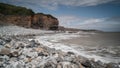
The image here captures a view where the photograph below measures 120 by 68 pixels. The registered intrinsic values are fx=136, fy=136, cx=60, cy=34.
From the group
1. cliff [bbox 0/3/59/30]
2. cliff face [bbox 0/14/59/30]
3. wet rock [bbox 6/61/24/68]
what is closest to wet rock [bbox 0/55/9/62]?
wet rock [bbox 6/61/24/68]

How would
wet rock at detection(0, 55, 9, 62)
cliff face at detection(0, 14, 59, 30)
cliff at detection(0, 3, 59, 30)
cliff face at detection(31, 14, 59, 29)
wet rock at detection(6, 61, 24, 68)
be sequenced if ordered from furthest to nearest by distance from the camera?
cliff face at detection(31, 14, 59, 29) → cliff face at detection(0, 14, 59, 30) → cliff at detection(0, 3, 59, 30) → wet rock at detection(0, 55, 9, 62) → wet rock at detection(6, 61, 24, 68)

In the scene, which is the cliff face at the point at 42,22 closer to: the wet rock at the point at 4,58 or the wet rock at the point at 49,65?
the wet rock at the point at 4,58

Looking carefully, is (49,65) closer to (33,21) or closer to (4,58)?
(4,58)

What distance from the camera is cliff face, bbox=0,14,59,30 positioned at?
48875mm

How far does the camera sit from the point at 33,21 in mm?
60656

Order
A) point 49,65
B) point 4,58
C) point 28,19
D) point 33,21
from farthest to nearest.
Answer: point 33,21 → point 28,19 → point 4,58 → point 49,65

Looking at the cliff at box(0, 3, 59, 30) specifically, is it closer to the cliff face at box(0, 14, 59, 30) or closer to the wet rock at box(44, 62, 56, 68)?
the cliff face at box(0, 14, 59, 30)

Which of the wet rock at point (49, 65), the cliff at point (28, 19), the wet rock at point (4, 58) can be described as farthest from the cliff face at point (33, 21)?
the wet rock at point (49, 65)

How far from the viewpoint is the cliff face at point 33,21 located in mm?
48875

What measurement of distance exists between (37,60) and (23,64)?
0.57 m

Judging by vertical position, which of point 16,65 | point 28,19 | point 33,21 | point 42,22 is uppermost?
point 28,19

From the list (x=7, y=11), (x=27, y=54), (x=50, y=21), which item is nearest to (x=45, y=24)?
(x=50, y=21)

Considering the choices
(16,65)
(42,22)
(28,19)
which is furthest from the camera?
(42,22)

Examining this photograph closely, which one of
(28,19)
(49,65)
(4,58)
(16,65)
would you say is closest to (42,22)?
(28,19)
